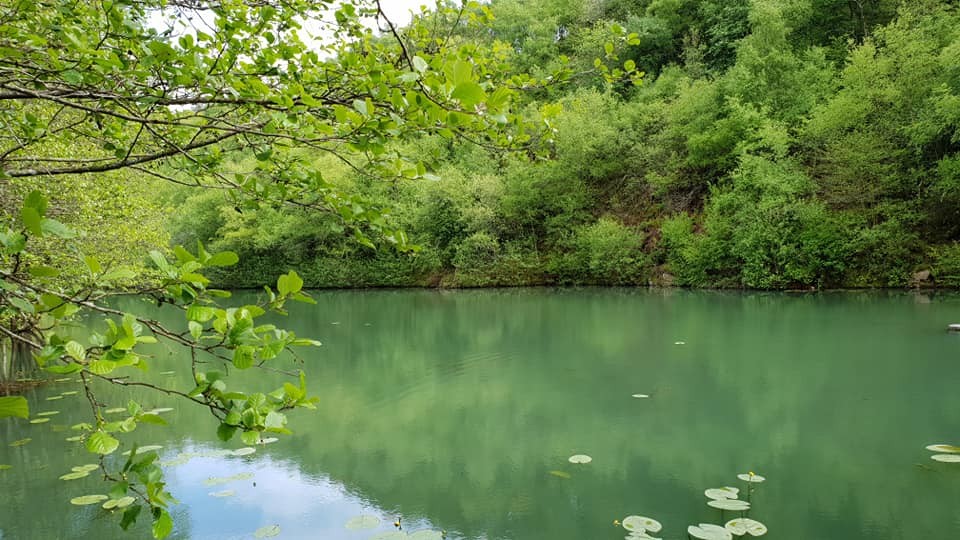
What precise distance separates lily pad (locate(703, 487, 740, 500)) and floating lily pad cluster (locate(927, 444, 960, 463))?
183cm

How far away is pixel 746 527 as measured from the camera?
146 inches

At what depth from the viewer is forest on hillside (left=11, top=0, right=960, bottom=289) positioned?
55.2 feet

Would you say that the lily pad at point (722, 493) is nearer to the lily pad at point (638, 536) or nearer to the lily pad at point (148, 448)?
the lily pad at point (638, 536)

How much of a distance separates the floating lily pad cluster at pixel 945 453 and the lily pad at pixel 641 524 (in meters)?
2.59

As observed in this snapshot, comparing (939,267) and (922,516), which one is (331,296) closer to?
A: (939,267)

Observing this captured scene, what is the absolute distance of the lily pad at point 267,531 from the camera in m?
4.07

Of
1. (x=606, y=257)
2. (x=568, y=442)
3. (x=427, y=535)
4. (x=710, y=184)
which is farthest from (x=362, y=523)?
(x=710, y=184)

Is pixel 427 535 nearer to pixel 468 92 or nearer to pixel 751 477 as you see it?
pixel 751 477

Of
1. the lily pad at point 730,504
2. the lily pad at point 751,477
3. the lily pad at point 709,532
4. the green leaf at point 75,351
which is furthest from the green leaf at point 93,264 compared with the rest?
the lily pad at point 751,477

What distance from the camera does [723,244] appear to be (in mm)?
19875

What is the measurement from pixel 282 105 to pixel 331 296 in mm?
23566

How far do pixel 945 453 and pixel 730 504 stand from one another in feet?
7.15

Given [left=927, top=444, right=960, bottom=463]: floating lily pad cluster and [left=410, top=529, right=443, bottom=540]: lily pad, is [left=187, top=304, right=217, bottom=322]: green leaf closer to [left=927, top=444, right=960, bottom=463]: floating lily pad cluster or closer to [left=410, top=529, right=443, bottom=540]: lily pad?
[left=410, top=529, right=443, bottom=540]: lily pad

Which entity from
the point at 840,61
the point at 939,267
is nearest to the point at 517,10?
the point at 840,61
